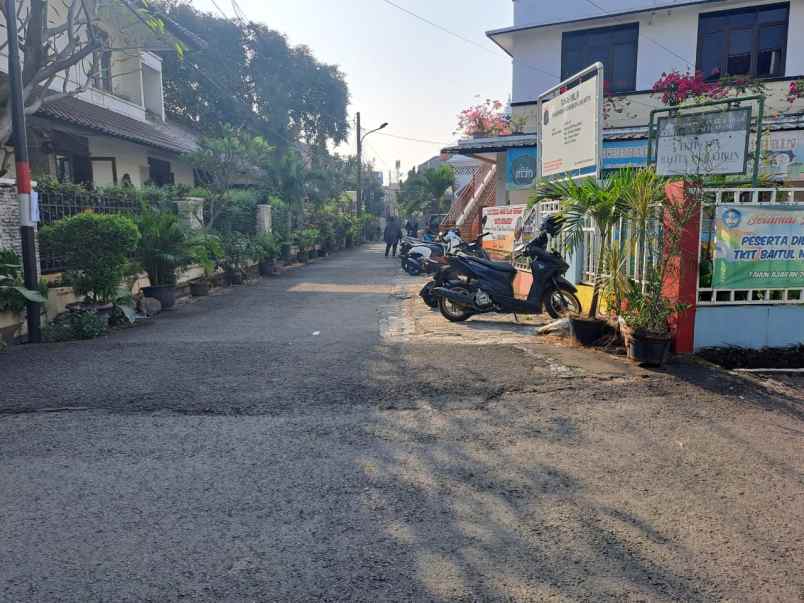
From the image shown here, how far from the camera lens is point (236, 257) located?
45.9 feet

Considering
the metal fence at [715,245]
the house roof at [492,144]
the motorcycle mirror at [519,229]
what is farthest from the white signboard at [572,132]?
the house roof at [492,144]

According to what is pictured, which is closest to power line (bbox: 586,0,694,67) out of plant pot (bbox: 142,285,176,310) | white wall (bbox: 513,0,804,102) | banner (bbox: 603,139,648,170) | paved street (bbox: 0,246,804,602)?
white wall (bbox: 513,0,804,102)

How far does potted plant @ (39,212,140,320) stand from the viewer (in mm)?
7715

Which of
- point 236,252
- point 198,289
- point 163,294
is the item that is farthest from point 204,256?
point 236,252

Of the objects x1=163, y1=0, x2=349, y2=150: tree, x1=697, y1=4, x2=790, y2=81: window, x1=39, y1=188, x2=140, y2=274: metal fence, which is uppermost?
x1=163, y1=0, x2=349, y2=150: tree

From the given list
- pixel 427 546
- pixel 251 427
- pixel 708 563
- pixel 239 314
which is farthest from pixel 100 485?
pixel 239 314

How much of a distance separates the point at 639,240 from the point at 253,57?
29664mm

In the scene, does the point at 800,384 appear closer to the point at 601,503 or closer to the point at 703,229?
the point at 703,229

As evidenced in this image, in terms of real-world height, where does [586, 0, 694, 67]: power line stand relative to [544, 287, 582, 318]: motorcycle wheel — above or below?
above

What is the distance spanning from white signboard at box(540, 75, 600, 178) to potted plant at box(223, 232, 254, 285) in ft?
24.4

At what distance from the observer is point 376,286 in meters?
13.8

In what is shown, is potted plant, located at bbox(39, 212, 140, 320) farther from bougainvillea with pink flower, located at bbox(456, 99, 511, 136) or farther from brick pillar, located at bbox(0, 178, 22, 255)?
bougainvillea with pink flower, located at bbox(456, 99, 511, 136)

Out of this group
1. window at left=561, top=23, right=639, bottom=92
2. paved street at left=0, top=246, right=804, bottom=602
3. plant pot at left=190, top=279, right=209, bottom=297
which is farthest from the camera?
window at left=561, top=23, right=639, bottom=92

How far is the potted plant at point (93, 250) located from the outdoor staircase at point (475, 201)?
10.8 metres
